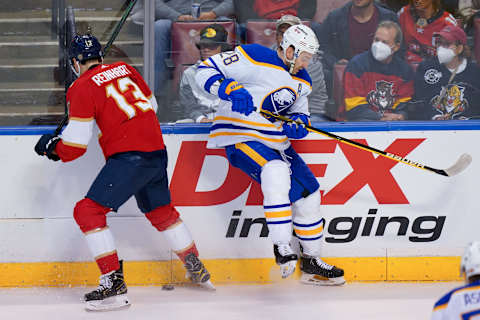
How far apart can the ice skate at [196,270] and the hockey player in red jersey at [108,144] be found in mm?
342

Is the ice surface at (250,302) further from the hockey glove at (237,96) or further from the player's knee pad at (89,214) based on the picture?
the hockey glove at (237,96)

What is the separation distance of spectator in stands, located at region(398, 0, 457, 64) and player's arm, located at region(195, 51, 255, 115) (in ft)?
3.08

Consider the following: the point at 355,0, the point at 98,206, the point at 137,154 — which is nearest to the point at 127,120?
the point at 137,154

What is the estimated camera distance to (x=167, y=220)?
3.87m

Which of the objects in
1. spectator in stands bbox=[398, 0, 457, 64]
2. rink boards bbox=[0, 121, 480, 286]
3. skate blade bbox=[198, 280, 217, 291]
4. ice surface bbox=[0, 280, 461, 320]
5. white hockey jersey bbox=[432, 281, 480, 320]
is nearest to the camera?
white hockey jersey bbox=[432, 281, 480, 320]

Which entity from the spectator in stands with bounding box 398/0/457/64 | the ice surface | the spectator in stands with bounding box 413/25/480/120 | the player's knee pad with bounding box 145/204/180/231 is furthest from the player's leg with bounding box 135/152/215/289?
the spectator in stands with bounding box 398/0/457/64

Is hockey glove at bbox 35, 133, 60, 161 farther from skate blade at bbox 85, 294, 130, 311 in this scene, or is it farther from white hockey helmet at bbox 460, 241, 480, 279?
white hockey helmet at bbox 460, 241, 480, 279

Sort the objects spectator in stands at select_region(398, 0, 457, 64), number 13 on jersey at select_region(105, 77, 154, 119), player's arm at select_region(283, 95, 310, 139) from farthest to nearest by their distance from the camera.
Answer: spectator in stands at select_region(398, 0, 457, 64) → player's arm at select_region(283, 95, 310, 139) → number 13 on jersey at select_region(105, 77, 154, 119)

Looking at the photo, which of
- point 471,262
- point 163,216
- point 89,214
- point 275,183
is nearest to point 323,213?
point 275,183

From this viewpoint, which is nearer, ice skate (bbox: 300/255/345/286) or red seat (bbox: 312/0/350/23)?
ice skate (bbox: 300/255/345/286)

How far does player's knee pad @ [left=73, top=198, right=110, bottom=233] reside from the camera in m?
3.63

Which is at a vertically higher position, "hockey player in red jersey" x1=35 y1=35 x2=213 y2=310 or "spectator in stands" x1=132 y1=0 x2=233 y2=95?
"spectator in stands" x1=132 y1=0 x2=233 y2=95

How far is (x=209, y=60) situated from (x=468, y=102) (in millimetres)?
1298

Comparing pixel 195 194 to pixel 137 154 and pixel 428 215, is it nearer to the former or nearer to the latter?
pixel 137 154
